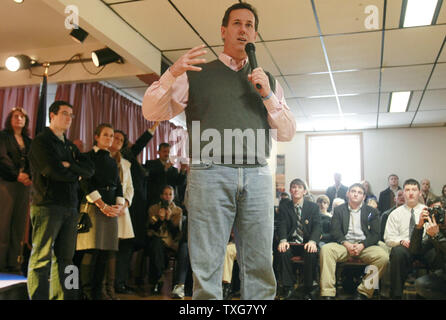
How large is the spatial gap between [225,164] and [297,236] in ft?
8.24

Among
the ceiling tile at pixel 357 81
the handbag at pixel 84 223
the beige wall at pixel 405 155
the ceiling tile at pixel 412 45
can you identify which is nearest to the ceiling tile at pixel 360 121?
the beige wall at pixel 405 155

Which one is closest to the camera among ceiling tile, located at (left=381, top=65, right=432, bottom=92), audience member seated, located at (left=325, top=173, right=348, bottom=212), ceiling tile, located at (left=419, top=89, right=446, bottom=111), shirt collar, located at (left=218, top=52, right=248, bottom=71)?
shirt collar, located at (left=218, top=52, right=248, bottom=71)

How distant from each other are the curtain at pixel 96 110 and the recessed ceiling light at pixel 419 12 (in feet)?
7.57

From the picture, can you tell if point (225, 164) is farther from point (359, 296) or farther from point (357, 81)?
point (357, 81)

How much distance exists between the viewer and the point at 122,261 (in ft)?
10.9

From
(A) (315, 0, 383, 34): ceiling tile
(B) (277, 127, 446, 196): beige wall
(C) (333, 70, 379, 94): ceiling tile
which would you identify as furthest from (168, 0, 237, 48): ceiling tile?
(B) (277, 127, 446, 196): beige wall

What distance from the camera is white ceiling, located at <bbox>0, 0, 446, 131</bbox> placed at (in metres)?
3.14

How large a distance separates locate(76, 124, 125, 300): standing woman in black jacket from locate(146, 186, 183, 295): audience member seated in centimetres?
60

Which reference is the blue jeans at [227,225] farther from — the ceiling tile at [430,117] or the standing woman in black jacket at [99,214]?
the ceiling tile at [430,117]

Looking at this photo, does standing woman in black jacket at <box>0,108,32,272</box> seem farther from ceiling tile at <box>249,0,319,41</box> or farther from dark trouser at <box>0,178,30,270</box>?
ceiling tile at <box>249,0,319,41</box>

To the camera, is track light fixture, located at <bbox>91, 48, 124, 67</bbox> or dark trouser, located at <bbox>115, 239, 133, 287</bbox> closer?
dark trouser, located at <bbox>115, 239, 133, 287</bbox>

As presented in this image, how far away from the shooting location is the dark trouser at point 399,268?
9.58 feet

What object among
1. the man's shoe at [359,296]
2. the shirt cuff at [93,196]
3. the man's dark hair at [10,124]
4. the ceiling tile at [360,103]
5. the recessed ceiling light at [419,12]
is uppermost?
the recessed ceiling light at [419,12]
